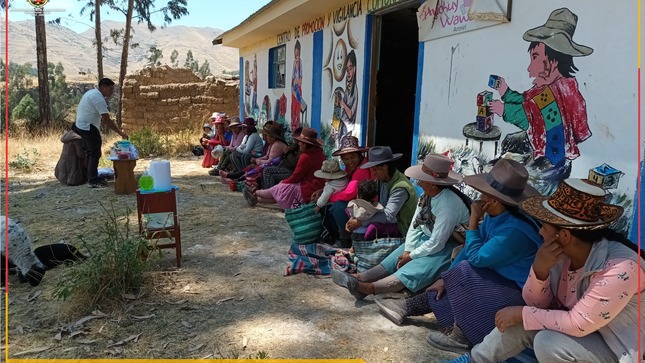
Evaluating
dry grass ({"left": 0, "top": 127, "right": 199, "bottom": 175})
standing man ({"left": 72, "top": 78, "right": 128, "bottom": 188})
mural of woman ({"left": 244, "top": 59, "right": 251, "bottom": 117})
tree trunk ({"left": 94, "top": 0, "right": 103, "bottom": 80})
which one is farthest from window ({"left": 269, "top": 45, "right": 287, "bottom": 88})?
tree trunk ({"left": 94, "top": 0, "right": 103, "bottom": 80})

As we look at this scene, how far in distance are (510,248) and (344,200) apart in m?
2.27

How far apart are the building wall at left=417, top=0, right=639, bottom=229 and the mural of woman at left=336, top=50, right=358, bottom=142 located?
161 centimetres

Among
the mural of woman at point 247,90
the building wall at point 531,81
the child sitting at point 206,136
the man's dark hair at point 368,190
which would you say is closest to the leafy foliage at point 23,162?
the child sitting at point 206,136

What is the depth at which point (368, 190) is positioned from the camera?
4453 millimetres

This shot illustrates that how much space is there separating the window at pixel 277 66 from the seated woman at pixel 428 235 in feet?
22.6

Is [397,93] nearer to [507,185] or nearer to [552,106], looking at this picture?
[552,106]

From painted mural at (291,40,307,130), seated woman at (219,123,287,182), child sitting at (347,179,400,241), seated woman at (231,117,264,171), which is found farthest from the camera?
Result: painted mural at (291,40,307,130)

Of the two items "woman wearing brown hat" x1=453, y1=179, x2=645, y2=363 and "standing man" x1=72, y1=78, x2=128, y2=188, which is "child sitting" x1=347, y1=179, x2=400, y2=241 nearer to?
"woman wearing brown hat" x1=453, y1=179, x2=645, y2=363

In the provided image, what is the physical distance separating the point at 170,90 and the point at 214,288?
1145 cm

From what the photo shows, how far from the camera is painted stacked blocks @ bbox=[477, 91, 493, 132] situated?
157 inches

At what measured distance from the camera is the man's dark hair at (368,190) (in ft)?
14.6

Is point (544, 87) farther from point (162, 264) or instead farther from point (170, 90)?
point (170, 90)

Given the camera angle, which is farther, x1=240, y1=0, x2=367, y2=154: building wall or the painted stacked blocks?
x1=240, y1=0, x2=367, y2=154: building wall

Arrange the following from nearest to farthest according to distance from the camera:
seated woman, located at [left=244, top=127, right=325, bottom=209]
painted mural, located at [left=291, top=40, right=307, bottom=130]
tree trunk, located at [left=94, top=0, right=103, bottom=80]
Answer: seated woman, located at [left=244, top=127, right=325, bottom=209]
painted mural, located at [left=291, top=40, right=307, bottom=130]
tree trunk, located at [left=94, top=0, right=103, bottom=80]
